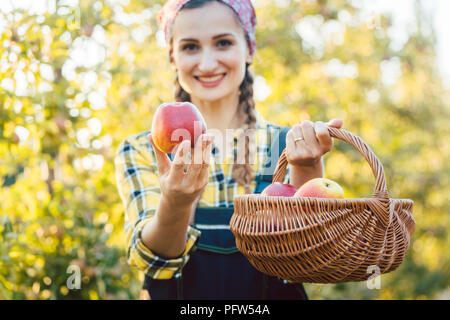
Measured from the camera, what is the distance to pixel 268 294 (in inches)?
61.9

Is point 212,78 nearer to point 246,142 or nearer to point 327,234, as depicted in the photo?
point 246,142

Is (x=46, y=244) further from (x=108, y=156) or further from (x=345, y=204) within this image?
(x=345, y=204)

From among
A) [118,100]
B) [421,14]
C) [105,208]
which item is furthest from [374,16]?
[105,208]

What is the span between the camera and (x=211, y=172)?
1.66 metres

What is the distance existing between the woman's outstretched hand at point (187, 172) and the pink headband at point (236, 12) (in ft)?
2.05

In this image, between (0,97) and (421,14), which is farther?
(421,14)

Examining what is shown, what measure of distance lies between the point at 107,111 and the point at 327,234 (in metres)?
1.82

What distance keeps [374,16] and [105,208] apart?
3.57m

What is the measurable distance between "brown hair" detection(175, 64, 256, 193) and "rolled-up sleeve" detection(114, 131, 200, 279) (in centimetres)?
26

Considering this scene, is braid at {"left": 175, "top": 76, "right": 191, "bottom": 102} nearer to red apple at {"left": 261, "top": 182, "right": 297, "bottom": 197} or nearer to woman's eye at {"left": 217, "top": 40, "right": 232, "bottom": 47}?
woman's eye at {"left": 217, "top": 40, "right": 232, "bottom": 47}

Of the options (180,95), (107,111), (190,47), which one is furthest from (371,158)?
(107,111)

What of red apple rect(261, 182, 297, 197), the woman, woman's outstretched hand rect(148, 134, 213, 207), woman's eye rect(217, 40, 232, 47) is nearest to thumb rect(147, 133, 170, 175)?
woman's outstretched hand rect(148, 134, 213, 207)

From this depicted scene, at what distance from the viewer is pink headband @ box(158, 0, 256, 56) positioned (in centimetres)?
160

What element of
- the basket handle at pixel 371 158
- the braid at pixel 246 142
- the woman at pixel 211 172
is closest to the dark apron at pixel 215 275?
the woman at pixel 211 172
